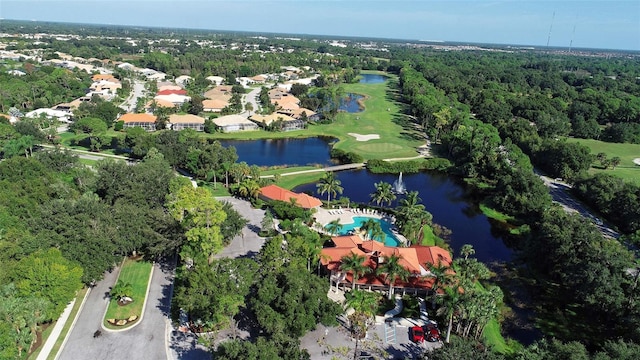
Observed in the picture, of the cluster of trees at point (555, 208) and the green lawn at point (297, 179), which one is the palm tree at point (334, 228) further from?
the cluster of trees at point (555, 208)

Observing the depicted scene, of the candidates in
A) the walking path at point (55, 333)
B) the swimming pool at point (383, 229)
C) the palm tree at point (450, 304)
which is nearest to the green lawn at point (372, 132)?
the swimming pool at point (383, 229)

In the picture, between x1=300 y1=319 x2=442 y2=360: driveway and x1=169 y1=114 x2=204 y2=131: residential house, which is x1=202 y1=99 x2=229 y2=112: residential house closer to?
x1=169 y1=114 x2=204 y2=131: residential house

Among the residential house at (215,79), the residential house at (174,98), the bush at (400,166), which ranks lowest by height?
the bush at (400,166)

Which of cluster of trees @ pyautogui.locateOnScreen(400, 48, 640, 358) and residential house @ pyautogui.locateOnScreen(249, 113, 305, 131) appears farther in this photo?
residential house @ pyautogui.locateOnScreen(249, 113, 305, 131)

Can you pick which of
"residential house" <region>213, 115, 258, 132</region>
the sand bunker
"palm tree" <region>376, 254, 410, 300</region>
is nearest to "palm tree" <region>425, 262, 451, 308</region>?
"palm tree" <region>376, 254, 410, 300</region>

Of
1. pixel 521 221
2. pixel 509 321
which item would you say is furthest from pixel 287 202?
pixel 521 221

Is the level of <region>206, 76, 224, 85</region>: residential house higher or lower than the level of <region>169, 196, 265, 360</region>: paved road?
higher
